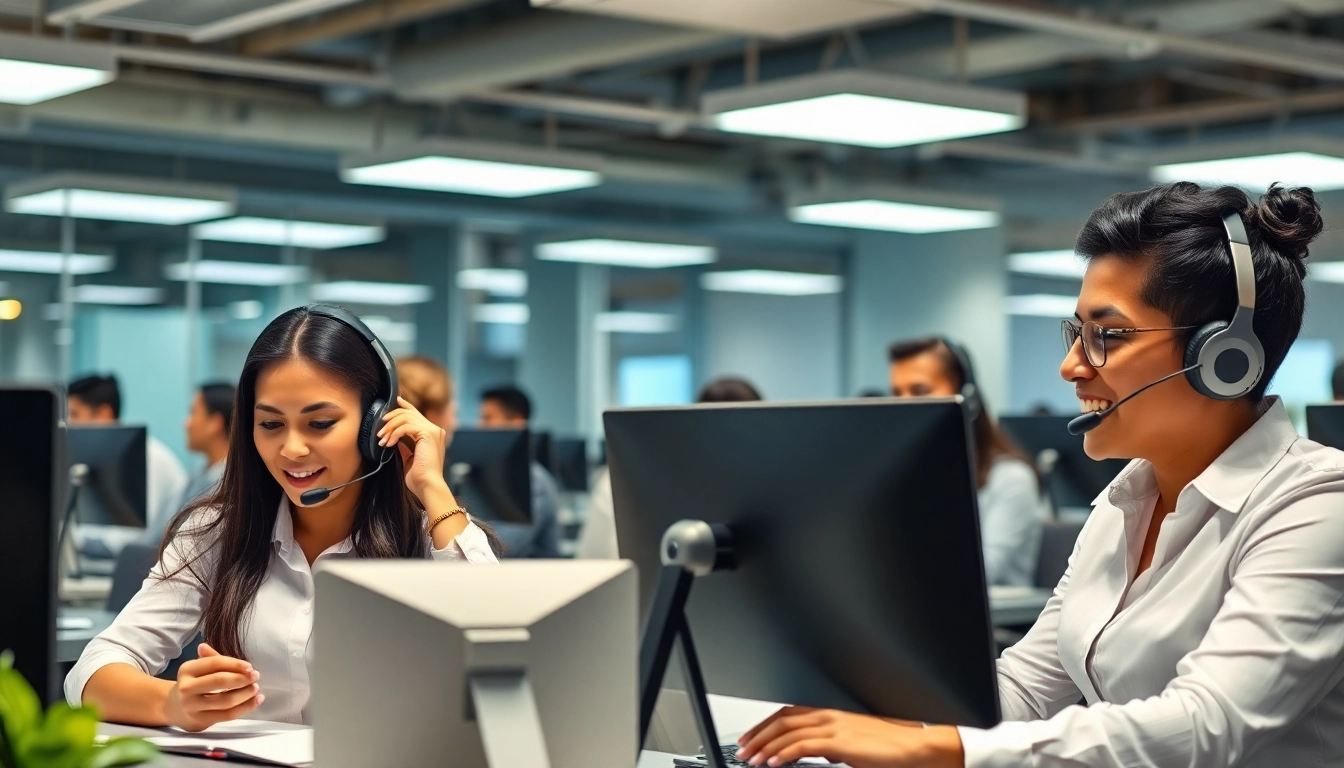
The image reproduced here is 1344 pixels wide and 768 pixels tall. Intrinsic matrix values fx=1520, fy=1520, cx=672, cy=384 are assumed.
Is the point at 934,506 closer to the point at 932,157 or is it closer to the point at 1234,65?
the point at 1234,65

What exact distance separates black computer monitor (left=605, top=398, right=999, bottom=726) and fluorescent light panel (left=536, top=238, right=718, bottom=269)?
A: 770cm

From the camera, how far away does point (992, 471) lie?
15.7 feet

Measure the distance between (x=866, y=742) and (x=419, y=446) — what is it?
1.00m

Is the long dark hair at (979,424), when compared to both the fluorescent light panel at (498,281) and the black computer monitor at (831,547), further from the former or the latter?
the fluorescent light panel at (498,281)

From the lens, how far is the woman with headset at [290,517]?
215 cm

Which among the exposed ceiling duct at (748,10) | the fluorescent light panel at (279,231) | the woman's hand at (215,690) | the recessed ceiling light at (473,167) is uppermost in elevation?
the exposed ceiling duct at (748,10)

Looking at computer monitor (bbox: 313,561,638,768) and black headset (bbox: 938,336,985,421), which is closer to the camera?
computer monitor (bbox: 313,561,638,768)

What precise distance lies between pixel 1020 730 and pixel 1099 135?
8421 millimetres

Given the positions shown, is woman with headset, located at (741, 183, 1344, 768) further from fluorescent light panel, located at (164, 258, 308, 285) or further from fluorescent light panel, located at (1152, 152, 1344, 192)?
fluorescent light panel, located at (164, 258, 308, 285)

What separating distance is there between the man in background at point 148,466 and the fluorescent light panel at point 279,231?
276 cm

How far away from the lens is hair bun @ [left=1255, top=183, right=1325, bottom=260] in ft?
5.69

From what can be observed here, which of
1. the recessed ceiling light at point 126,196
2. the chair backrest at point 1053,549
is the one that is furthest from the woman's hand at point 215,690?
the recessed ceiling light at point 126,196

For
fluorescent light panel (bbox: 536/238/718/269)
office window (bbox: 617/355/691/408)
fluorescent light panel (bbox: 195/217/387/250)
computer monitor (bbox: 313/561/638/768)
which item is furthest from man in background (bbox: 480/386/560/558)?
office window (bbox: 617/355/691/408)

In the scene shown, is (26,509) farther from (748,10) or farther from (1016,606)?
(1016,606)
